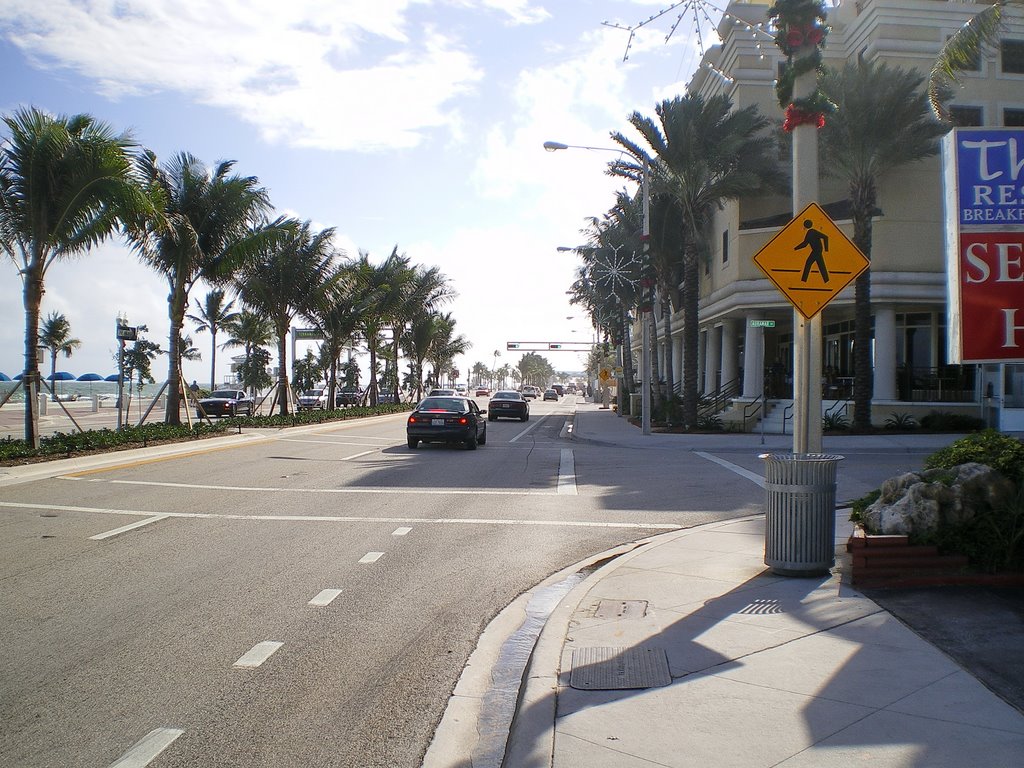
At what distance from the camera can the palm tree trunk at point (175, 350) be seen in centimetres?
2306

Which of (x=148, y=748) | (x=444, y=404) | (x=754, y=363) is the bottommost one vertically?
(x=148, y=748)

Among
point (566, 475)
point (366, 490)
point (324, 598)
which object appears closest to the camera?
point (324, 598)

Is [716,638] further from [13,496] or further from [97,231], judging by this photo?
[97,231]

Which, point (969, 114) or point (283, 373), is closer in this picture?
point (969, 114)

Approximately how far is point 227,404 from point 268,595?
36.3 metres

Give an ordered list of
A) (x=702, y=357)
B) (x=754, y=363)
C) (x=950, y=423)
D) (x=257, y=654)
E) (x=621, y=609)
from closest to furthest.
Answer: (x=257, y=654)
(x=621, y=609)
(x=950, y=423)
(x=754, y=363)
(x=702, y=357)

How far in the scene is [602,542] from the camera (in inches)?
377

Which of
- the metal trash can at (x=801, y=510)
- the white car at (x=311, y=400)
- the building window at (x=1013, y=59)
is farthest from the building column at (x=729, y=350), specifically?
the metal trash can at (x=801, y=510)

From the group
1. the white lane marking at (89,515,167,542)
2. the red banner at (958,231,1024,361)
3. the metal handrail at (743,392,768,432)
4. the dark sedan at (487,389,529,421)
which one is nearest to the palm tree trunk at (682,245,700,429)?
the metal handrail at (743,392,768,432)

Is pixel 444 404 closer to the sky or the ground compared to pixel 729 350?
closer to the ground

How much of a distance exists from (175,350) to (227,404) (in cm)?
1874

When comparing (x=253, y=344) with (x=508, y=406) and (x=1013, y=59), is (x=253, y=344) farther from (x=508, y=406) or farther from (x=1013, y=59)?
(x=1013, y=59)

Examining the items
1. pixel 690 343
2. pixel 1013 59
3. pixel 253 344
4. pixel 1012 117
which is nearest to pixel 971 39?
pixel 690 343

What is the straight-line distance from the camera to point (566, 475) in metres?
16.2
